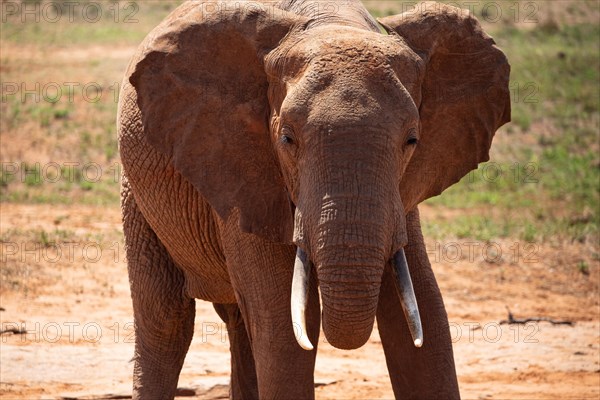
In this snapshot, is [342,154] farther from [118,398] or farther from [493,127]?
[118,398]

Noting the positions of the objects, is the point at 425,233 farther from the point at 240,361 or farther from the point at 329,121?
the point at 329,121

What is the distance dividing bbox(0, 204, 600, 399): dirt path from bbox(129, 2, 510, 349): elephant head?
8.54 feet

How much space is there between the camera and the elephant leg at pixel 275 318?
514 cm

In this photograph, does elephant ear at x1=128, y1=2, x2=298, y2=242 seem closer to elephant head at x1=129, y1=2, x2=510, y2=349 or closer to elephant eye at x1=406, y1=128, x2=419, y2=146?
elephant head at x1=129, y1=2, x2=510, y2=349

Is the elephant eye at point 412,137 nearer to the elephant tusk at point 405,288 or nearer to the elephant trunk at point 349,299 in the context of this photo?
the elephant tusk at point 405,288

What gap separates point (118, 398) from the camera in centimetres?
735

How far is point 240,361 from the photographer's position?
6.70m

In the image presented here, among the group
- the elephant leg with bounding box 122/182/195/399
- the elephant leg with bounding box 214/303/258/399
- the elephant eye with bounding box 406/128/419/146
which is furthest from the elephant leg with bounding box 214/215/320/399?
the elephant leg with bounding box 214/303/258/399

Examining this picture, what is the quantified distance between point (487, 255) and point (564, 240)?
0.78 m

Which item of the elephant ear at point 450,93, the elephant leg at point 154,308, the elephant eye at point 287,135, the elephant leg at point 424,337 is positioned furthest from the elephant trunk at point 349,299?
the elephant leg at point 154,308

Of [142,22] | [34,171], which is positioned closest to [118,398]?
[34,171]

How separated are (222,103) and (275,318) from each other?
35.7 inches

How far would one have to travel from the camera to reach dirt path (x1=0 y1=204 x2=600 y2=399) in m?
7.70

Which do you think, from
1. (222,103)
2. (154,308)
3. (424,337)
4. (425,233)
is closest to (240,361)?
(154,308)
